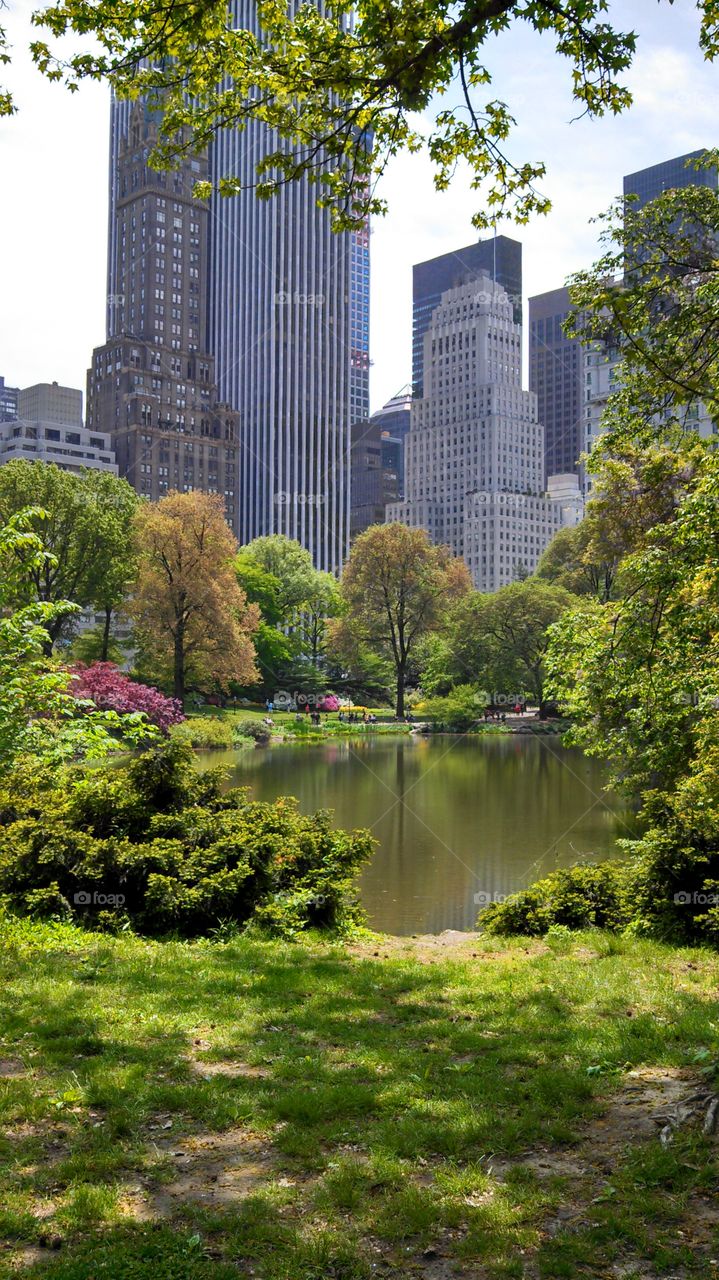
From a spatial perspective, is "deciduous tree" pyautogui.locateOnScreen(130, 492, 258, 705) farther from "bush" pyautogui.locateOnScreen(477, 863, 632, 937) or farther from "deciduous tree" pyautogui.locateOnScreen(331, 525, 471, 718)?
"bush" pyautogui.locateOnScreen(477, 863, 632, 937)

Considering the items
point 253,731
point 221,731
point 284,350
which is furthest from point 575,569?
point 284,350

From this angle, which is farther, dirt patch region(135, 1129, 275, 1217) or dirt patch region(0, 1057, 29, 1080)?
dirt patch region(0, 1057, 29, 1080)

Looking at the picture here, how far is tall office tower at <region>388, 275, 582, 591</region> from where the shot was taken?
6107 inches

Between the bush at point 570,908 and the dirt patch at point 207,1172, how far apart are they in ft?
21.6

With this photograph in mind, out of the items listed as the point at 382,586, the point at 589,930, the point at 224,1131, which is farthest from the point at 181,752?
the point at 382,586

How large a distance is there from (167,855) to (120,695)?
26.6m

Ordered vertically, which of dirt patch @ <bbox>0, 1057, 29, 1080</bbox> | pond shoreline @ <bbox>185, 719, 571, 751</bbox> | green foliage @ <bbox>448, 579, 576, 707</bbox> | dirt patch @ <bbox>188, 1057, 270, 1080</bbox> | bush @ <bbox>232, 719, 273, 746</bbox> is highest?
green foliage @ <bbox>448, 579, 576, 707</bbox>

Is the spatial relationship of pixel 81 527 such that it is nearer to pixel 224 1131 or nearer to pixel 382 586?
pixel 382 586

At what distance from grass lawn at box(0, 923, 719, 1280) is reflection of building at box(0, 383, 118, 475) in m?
120

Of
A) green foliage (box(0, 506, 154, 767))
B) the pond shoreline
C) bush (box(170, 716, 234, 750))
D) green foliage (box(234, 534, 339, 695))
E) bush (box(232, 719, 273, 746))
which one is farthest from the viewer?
green foliage (box(234, 534, 339, 695))

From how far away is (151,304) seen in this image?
485ft

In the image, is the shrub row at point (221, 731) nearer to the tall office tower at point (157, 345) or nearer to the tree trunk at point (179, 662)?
the tree trunk at point (179, 662)

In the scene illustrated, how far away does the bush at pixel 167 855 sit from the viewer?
381 inches

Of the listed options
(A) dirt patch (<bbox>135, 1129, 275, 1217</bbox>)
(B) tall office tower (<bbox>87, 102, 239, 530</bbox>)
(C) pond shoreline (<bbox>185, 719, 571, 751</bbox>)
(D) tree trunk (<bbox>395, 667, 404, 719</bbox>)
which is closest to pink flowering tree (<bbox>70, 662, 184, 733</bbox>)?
(C) pond shoreline (<bbox>185, 719, 571, 751</bbox>)
